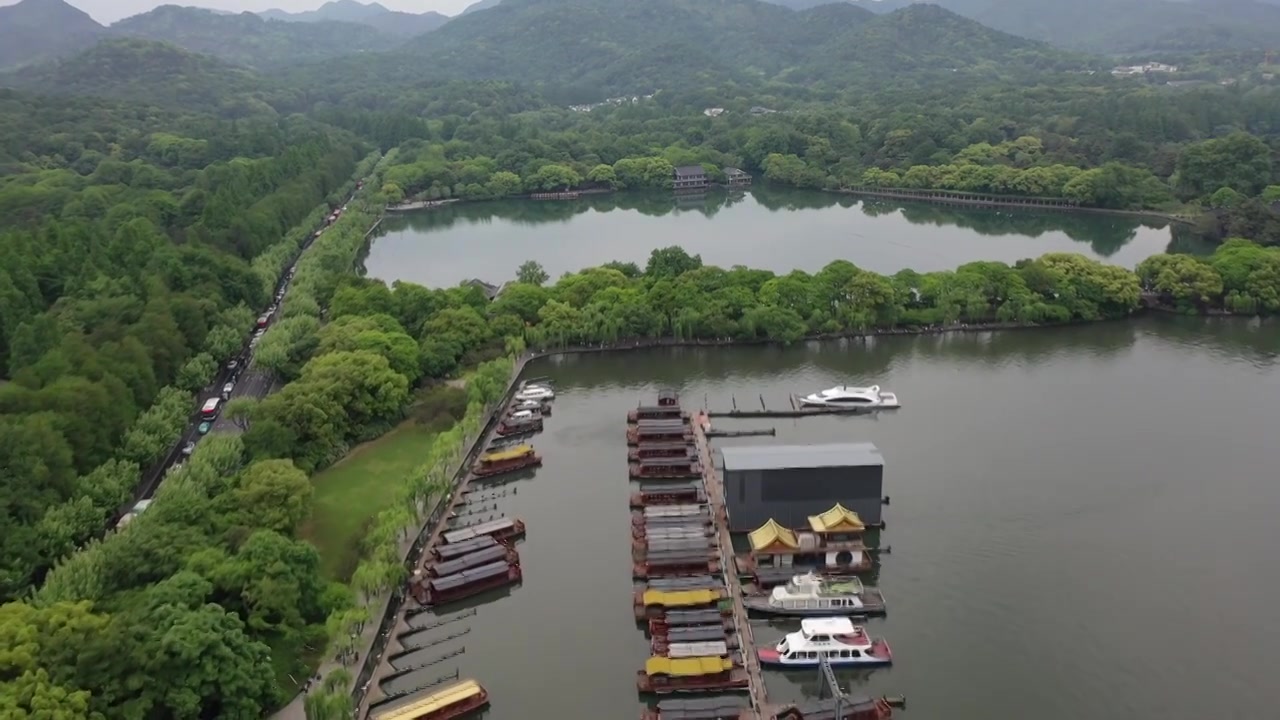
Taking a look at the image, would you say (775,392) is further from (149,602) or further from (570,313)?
(149,602)

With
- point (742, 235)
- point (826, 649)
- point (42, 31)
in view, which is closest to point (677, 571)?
point (826, 649)

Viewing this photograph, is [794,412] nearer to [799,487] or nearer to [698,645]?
[799,487]

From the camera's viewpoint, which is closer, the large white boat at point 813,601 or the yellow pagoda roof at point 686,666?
the yellow pagoda roof at point 686,666

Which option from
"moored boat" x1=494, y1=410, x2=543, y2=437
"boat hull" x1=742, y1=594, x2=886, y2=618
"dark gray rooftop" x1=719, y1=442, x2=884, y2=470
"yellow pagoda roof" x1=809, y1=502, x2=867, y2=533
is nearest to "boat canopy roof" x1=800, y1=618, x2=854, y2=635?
"boat hull" x1=742, y1=594, x2=886, y2=618

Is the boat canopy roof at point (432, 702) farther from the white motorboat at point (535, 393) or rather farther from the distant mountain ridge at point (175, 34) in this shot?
the distant mountain ridge at point (175, 34)

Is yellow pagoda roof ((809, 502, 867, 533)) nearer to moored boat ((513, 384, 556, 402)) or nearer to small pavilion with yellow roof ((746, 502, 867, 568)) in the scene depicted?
small pavilion with yellow roof ((746, 502, 867, 568))

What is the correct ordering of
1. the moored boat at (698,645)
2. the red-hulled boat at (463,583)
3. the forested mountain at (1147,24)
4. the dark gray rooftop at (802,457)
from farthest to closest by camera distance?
the forested mountain at (1147,24), the dark gray rooftop at (802,457), the red-hulled boat at (463,583), the moored boat at (698,645)

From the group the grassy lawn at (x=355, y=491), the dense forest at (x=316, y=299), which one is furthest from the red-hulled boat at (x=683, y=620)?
the grassy lawn at (x=355, y=491)

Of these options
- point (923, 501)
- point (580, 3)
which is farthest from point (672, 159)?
point (580, 3)
